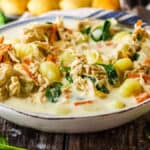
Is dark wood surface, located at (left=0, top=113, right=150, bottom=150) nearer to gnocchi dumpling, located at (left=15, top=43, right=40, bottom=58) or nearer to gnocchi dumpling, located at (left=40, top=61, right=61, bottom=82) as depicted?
gnocchi dumpling, located at (left=40, top=61, right=61, bottom=82)

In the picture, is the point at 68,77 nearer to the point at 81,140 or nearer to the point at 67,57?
the point at 67,57

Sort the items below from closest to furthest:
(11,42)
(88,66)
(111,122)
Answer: (111,122) → (88,66) → (11,42)

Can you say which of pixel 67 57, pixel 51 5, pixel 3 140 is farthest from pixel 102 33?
pixel 51 5

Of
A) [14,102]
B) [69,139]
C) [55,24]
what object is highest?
[55,24]

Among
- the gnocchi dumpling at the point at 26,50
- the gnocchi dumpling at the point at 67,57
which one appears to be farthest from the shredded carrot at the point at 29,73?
the gnocchi dumpling at the point at 67,57

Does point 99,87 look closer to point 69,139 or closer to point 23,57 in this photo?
point 69,139

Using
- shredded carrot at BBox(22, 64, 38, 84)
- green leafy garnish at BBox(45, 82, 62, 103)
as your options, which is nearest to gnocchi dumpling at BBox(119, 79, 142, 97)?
green leafy garnish at BBox(45, 82, 62, 103)

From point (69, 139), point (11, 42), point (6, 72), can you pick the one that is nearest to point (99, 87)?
point (69, 139)
